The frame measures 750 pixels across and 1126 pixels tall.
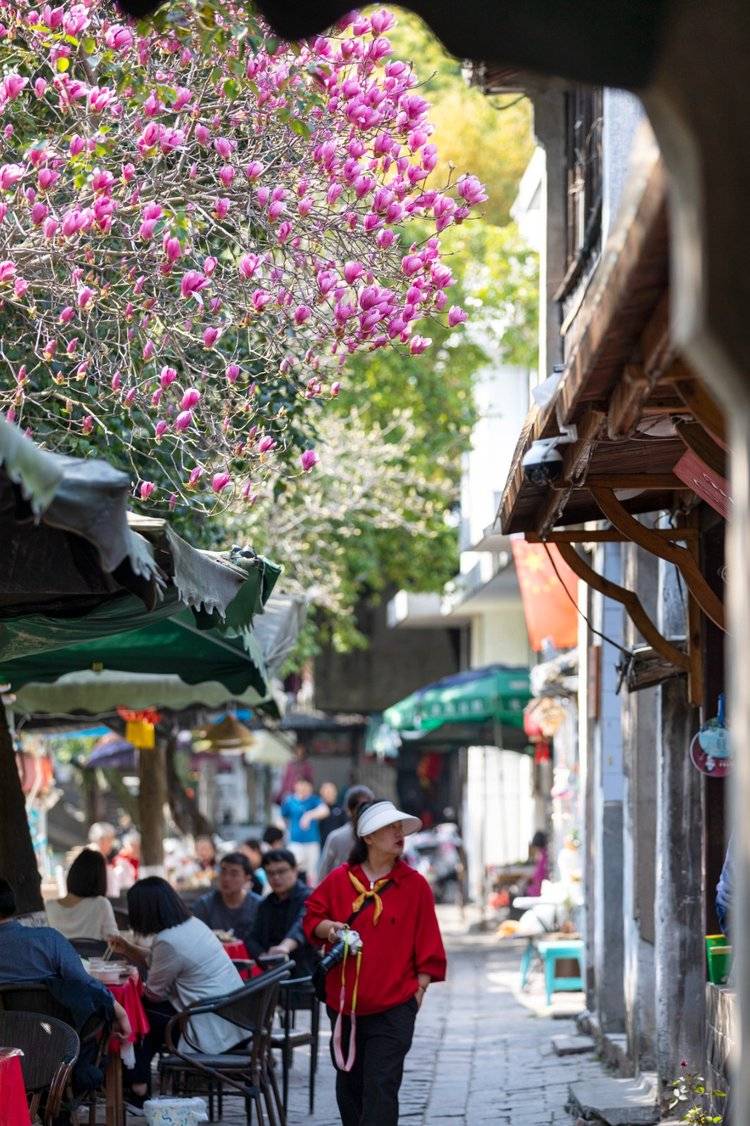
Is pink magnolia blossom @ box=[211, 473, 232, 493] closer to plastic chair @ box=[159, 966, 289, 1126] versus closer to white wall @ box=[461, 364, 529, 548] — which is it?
plastic chair @ box=[159, 966, 289, 1126]

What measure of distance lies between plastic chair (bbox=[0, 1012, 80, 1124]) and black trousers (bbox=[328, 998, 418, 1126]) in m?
1.35

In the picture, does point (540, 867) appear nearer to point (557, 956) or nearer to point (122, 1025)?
point (557, 956)

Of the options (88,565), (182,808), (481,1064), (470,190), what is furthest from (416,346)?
(182,808)

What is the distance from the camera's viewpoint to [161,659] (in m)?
11.4

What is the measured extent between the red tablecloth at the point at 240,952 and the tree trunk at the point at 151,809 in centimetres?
712

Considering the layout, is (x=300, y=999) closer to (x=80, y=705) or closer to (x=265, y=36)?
(x=80, y=705)

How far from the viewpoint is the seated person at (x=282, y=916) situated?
11.7m

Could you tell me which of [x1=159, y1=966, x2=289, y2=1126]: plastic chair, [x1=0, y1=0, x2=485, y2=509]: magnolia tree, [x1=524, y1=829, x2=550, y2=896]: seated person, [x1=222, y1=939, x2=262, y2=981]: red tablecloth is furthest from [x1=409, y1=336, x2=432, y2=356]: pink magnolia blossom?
[x1=524, y1=829, x2=550, y2=896]: seated person

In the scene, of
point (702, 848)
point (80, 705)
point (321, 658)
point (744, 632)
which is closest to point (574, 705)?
point (80, 705)

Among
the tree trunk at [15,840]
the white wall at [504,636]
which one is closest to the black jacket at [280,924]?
the tree trunk at [15,840]

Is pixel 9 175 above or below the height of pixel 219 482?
above

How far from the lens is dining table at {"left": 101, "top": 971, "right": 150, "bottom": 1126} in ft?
28.7

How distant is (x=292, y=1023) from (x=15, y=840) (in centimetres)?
225

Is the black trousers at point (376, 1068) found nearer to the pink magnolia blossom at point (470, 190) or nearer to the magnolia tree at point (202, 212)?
the magnolia tree at point (202, 212)
